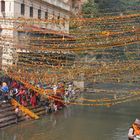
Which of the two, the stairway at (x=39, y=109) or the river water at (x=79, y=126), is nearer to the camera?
the river water at (x=79, y=126)

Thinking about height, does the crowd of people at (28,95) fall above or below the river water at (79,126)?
above

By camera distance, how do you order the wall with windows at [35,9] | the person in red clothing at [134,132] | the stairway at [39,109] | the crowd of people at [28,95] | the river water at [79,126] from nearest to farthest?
the person in red clothing at [134,132], the river water at [79,126], the crowd of people at [28,95], the stairway at [39,109], the wall with windows at [35,9]

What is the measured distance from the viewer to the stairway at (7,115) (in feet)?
69.6

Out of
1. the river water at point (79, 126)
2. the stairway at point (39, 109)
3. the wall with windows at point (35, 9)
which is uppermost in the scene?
the wall with windows at point (35, 9)

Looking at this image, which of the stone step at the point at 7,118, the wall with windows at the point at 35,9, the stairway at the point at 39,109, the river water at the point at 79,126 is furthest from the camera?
the wall with windows at the point at 35,9

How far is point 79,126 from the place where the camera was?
22547 millimetres

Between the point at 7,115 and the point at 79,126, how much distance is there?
369cm

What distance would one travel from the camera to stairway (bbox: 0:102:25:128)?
69.6 feet

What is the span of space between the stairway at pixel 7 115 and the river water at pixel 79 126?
0.34 m

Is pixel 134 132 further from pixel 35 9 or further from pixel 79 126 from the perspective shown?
pixel 35 9

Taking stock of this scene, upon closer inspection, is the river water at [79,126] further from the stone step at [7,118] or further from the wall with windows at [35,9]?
the wall with windows at [35,9]

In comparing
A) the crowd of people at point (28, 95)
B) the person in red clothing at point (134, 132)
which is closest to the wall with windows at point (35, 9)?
the crowd of people at point (28, 95)

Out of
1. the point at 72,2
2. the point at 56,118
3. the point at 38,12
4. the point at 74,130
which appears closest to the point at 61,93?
the point at 56,118

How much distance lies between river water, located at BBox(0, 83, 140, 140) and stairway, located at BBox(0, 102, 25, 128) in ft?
1.12
